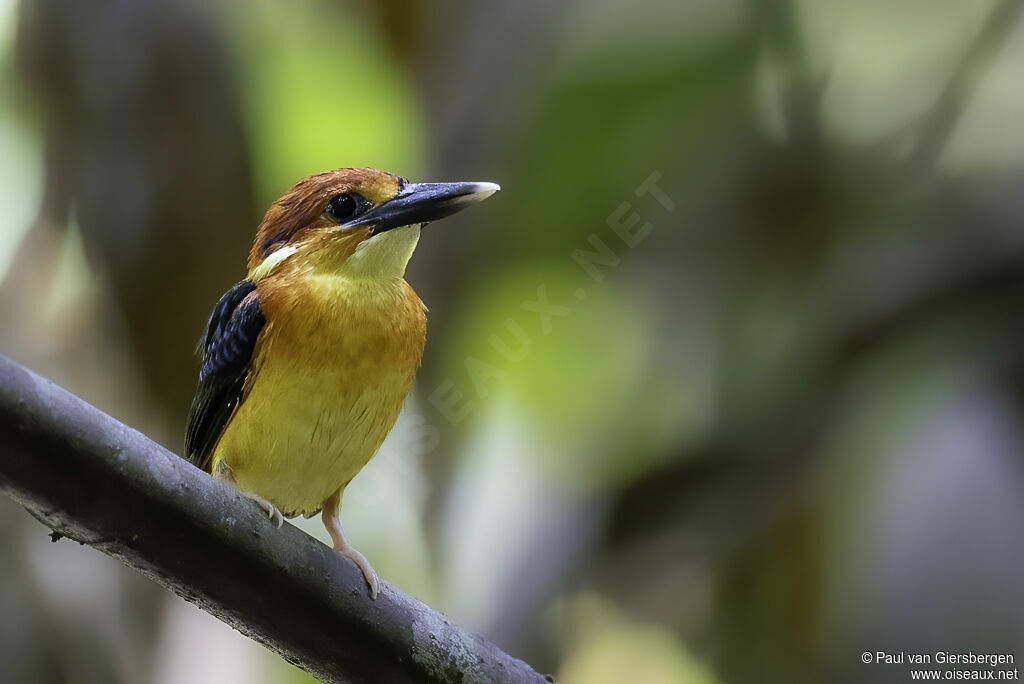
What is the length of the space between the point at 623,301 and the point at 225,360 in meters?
1.95

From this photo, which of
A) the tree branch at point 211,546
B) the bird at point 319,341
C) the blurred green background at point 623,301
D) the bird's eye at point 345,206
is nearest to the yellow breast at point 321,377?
the bird at point 319,341

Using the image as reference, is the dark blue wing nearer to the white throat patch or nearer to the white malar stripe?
the white malar stripe

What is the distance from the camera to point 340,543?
175 cm

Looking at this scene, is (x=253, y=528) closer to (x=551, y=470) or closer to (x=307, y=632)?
(x=307, y=632)

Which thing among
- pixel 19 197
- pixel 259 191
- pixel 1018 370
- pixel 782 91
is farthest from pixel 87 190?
pixel 1018 370

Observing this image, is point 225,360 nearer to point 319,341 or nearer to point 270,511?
point 319,341

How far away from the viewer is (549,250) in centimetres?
321

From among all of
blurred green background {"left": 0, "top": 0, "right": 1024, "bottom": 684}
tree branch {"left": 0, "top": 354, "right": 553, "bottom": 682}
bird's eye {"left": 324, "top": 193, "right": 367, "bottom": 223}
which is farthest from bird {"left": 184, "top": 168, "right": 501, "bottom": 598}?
blurred green background {"left": 0, "top": 0, "right": 1024, "bottom": 684}

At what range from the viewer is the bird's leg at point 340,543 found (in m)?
1.42

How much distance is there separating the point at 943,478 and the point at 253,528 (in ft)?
8.24

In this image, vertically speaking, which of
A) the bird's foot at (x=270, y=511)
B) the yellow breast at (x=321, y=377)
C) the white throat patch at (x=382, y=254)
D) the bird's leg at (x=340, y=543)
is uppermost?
the white throat patch at (x=382, y=254)

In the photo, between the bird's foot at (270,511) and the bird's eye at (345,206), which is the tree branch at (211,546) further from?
the bird's eye at (345,206)

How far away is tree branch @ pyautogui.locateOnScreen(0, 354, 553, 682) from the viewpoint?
1.05 metres

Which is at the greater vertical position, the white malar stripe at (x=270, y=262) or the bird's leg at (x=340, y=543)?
the white malar stripe at (x=270, y=262)
